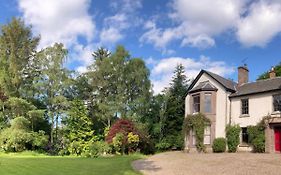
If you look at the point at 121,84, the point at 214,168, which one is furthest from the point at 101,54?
the point at 214,168

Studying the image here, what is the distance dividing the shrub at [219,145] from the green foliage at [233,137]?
0.47 metres

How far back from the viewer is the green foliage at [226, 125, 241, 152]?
3391 centimetres

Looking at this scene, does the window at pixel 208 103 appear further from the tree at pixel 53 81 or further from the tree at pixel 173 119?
the tree at pixel 53 81

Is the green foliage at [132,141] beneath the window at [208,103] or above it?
beneath

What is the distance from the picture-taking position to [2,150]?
40906 millimetres

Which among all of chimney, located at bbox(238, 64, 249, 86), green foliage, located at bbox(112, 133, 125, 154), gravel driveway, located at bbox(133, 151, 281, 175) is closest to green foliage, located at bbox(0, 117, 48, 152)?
green foliage, located at bbox(112, 133, 125, 154)

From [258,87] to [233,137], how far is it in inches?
208

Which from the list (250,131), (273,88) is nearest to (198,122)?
(250,131)

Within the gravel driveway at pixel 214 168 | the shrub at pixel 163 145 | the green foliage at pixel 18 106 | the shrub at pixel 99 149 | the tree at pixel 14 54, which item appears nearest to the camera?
the gravel driveway at pixel 214 168

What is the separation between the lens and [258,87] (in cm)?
3450

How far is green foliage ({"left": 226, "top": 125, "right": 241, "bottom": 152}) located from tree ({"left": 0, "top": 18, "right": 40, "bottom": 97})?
24250 mm

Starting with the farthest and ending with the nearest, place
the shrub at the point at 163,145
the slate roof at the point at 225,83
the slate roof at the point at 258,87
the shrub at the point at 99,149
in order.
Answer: the shrub at the point at 163,145
the slate roof at the point at 225,83
the shrub at the point at 99,149
the slate roof at the point at 258,87

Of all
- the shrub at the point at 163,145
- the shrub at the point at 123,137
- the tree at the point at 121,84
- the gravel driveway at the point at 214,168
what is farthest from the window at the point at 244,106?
the tree at the point at 121,84

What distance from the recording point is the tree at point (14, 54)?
140 ft
